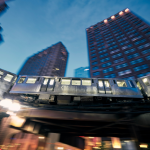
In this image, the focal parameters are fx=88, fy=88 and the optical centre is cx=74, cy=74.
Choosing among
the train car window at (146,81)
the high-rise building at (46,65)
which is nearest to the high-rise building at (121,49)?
the train car window at (146,81)

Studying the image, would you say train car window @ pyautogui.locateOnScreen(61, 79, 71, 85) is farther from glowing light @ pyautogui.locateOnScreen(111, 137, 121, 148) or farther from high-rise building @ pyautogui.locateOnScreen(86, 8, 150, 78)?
high-rise building @ pyautogui.locateOnScreen(86, 8, 150, 78)

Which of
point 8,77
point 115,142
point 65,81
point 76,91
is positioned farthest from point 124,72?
point 8,77

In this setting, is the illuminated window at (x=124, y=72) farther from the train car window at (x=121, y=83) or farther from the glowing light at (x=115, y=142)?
the glowing light at (x=115, y=142)

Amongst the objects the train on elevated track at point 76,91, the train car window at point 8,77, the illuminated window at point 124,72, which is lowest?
the train on elevated track at point 76,91

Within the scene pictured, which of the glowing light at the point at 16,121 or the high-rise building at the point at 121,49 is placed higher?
the high-rise building at the point at 121,49

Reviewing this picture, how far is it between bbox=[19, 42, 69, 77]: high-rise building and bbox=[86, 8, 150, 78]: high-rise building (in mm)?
39779

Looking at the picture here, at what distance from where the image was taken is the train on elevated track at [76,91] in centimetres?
1611

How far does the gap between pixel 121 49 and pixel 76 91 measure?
35.6 m

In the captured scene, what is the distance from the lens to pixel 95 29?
207 feet

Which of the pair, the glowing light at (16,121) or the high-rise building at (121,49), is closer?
the glowing light at (16,121)

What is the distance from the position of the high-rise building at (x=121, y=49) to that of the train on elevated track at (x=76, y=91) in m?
16.6

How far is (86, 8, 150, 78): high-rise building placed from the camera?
33000 mm

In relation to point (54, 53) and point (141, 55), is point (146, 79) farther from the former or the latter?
point (54, 53)

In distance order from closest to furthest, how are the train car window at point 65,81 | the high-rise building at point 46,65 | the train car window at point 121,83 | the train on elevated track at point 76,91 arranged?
the train on elevated track at point 76,91, the train car window at point 121,83, the train car window at point 65,81, the high-rise building at point 46,65
